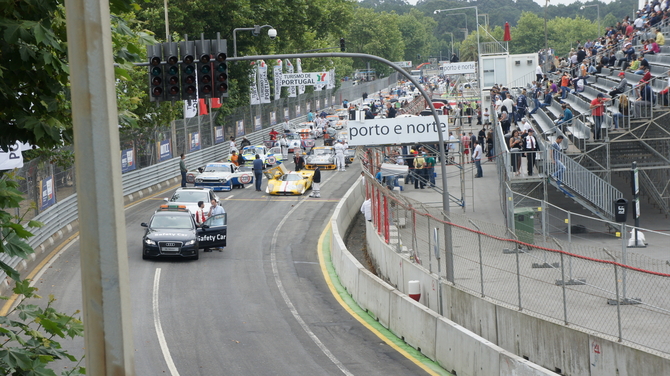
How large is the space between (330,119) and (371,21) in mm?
78915

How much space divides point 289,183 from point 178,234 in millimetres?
13887

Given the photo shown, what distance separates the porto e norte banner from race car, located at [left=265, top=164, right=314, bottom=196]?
10.4 metres

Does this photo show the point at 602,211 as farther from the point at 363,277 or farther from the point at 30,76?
the point at 30,76

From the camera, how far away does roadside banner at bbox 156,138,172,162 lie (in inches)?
1632

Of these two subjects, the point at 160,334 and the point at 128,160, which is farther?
the point at 128,160

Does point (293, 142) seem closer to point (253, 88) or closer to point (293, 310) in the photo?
point (253, 88)

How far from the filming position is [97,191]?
4.60m

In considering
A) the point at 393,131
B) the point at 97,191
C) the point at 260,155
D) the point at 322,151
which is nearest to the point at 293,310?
the point at 393,131

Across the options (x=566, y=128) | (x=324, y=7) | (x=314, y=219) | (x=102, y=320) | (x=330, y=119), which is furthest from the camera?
(x=330, y=119)

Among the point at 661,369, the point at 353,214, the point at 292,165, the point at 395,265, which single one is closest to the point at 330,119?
the point at 292,165

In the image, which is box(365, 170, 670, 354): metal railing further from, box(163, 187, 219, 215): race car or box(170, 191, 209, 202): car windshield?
box(170, 191, 209, 202): car windshield

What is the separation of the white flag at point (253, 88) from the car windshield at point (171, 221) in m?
33.8

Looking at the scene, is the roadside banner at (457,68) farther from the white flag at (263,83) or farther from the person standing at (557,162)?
the person standing at (557,162)

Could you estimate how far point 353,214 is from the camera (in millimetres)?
33125
